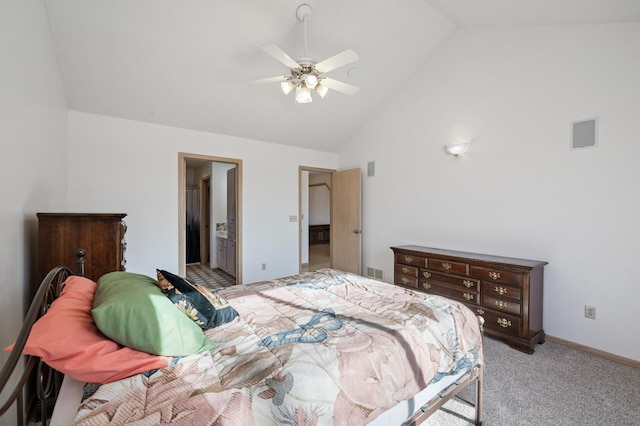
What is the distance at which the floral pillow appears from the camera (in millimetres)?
1464

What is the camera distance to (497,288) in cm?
281

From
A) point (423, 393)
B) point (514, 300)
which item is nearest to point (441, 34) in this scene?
point (514, 300)

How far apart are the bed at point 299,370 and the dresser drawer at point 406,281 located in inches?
63.4

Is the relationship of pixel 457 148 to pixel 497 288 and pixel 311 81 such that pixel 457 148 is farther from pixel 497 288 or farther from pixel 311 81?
pixel 311 81

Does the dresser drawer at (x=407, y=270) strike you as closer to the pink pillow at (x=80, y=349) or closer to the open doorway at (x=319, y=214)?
the pink pillow at (x=80, y=349)

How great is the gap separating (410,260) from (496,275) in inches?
39.5

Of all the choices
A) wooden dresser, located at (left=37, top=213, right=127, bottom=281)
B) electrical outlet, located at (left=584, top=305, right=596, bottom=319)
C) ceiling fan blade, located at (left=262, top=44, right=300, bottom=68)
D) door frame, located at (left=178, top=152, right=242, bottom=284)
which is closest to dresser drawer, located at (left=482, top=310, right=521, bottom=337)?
electrical outlet, located at (left=584, top=305, right=596, bottom=319)

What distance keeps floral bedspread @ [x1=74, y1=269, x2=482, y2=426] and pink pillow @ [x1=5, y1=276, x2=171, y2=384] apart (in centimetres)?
5

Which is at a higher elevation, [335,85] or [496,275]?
[335,85]

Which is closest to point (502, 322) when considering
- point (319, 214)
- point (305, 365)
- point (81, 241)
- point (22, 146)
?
point (305, 365)

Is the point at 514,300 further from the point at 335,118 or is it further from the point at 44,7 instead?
the point at 44,7

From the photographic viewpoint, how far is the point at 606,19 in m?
2.47

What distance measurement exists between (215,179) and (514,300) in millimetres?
5564

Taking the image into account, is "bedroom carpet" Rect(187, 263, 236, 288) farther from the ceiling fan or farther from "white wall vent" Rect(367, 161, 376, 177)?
the ceiling fan
